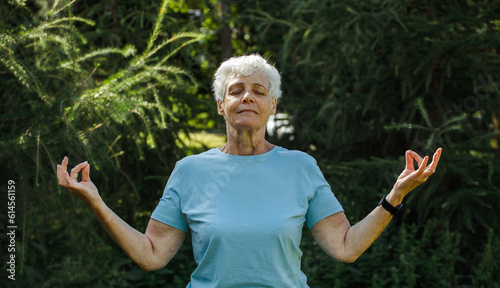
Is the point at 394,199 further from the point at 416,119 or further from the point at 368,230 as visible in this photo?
the point at 416,119

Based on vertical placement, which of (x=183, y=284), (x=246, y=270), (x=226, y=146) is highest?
(x=226, y=146)

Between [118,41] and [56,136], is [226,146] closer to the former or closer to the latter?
[56,136]

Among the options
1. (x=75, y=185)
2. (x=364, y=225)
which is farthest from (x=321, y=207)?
(x=75, y=185)

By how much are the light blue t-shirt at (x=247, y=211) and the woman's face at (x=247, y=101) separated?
142 mm

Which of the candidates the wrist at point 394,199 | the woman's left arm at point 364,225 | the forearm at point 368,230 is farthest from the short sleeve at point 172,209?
the wrist at point 394,199

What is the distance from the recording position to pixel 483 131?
14.0ft

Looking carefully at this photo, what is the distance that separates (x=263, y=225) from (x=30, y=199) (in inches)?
80.3

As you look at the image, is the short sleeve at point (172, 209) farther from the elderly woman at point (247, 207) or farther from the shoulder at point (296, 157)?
the shoulder at point (296, 157)

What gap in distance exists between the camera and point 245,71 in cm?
190

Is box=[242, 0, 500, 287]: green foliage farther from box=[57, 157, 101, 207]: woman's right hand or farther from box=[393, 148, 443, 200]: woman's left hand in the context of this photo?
box=[57, 157, 101, 207]: woman's right hand

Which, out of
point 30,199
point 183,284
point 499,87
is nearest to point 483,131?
point 499,87

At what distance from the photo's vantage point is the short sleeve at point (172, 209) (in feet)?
6.00

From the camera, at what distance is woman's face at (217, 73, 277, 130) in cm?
188

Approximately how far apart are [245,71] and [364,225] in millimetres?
757
